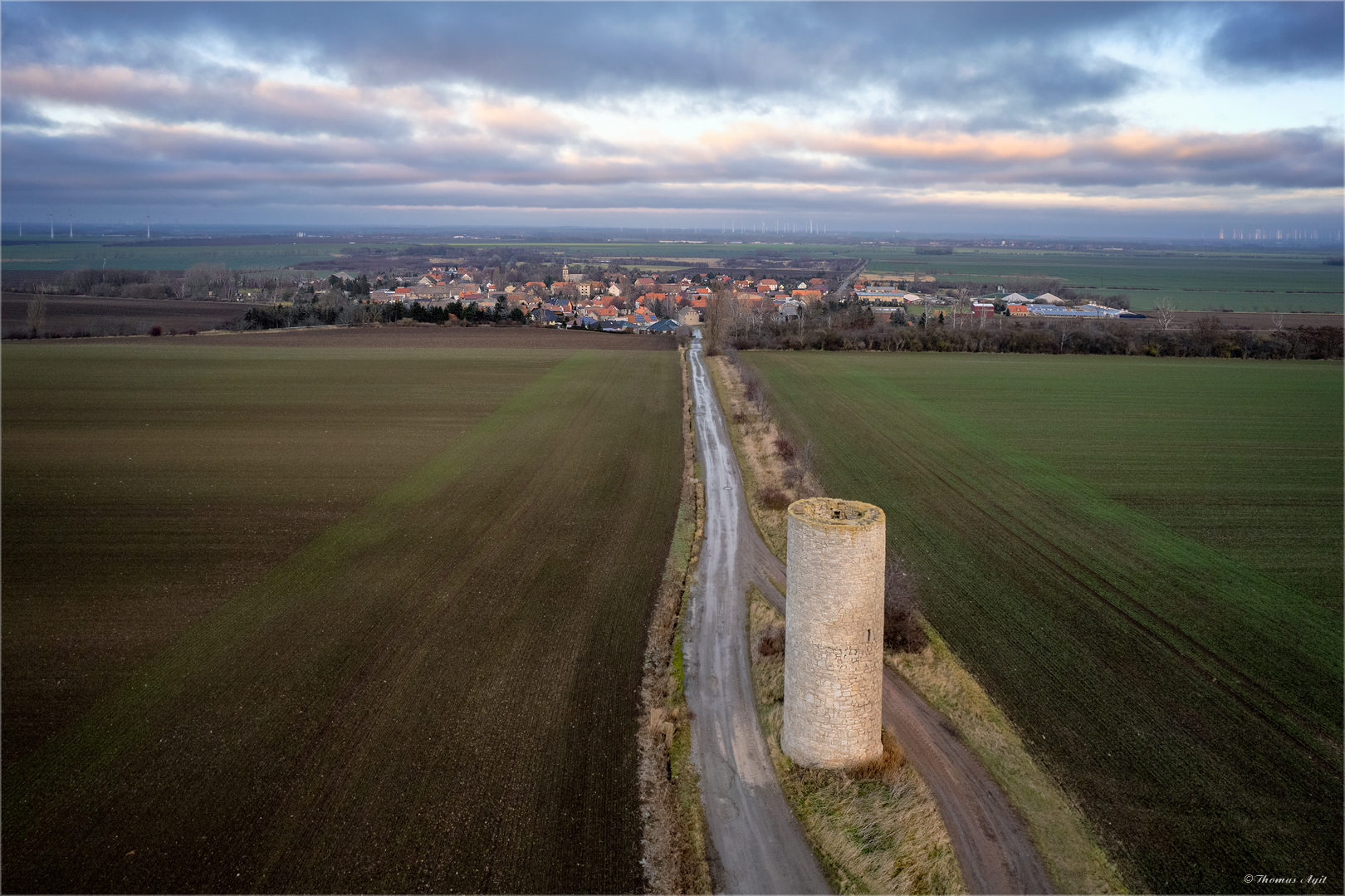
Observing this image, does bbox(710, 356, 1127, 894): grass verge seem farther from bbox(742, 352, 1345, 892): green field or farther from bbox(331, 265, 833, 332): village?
bbox(331, 265, 833, 332): village

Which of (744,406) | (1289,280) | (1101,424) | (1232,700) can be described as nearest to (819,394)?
(744,406)

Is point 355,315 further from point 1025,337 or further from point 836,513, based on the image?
point 836,513

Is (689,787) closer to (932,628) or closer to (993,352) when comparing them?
(932,628)

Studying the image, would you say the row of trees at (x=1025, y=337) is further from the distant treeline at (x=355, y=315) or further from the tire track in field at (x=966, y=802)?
the tire track in field at (x=966, y=802)

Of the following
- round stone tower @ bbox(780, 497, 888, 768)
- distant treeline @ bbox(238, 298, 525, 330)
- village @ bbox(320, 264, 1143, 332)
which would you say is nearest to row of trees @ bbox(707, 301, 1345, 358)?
village @ bbox(320, 264, 1143, 332)
